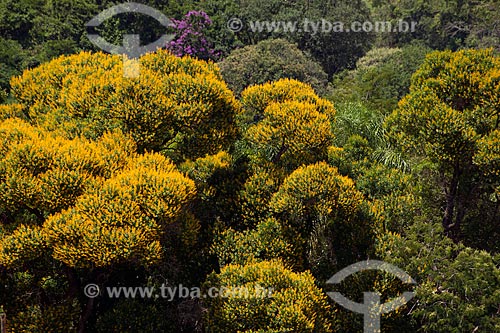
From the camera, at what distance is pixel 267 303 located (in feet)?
33.3

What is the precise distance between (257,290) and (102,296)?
3470 mm

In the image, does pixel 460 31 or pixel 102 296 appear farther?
pixel 460 31

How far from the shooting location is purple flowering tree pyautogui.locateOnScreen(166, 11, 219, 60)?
150ft

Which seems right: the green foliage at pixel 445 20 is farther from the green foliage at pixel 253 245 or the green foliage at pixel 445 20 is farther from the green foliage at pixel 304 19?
the green foliage at pixel 253 245

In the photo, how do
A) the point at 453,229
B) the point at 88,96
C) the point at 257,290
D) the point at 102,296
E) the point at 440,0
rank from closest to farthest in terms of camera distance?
1. the point at 257,290
2. the point at 88,96
3. the point at 102,296
4. the point at 453,229
5. the point at 440,0

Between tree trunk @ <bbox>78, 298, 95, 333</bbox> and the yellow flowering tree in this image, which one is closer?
the yellow flowering tree

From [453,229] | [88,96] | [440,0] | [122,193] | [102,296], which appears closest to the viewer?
[122,193]

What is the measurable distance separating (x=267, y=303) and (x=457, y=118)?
548 cm

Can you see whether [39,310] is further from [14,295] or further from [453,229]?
[453,229]

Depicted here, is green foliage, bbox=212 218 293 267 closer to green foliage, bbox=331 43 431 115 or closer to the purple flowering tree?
green foliage, bbox=331 43 431 115

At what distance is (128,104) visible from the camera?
10617 millimetres

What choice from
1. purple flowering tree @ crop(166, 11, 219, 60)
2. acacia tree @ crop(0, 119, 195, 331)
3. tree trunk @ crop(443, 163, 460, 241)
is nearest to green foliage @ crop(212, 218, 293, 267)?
acacia tree @ crop(0, 119, 195, 331)

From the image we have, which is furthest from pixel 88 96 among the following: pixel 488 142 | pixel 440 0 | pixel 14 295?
pixel 440 0

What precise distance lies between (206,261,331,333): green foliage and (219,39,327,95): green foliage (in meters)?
29.6
